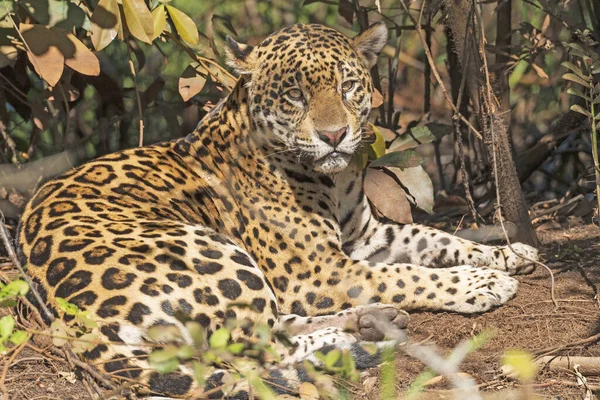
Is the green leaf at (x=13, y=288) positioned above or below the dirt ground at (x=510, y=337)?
above

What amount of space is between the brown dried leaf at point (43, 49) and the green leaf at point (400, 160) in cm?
218

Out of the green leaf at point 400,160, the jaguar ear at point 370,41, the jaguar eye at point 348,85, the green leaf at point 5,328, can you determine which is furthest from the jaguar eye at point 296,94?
the green leaf at point 5,328

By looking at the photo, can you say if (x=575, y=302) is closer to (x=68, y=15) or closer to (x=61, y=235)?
(x=61, y=235)

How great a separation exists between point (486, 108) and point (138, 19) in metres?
2.30

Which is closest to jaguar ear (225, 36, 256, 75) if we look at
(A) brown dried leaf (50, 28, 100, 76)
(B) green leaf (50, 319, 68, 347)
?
(A) brown dried leaf (50, 28, 100, 76)

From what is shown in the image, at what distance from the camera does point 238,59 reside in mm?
5992

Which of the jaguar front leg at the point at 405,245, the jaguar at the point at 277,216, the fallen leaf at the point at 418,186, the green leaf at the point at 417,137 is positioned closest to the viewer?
the jaguar at the point at 277,216

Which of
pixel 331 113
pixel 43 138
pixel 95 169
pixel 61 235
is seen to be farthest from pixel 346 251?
pixel 43 138

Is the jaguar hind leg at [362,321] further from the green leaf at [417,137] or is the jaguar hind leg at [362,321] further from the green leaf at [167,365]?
the green leaf at [167,365]

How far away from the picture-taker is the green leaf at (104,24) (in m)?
5.86

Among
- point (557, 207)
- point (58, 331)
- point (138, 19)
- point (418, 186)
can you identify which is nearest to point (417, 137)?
point (418, 186)

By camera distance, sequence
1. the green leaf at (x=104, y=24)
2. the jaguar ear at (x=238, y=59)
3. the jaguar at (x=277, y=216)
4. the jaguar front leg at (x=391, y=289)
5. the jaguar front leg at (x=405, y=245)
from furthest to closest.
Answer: the jaguar front leg at (x=405, y=245) < the jaguar ear at (x=238, y=59) < the green leaf at (x=104, y=24) < the jaguar front leg at (x=391, y=289) < the jaguar at (x=277, y=216)

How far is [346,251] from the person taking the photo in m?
6.64

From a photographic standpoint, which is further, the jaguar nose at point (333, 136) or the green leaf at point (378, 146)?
the green leaf at point (378, 146)
